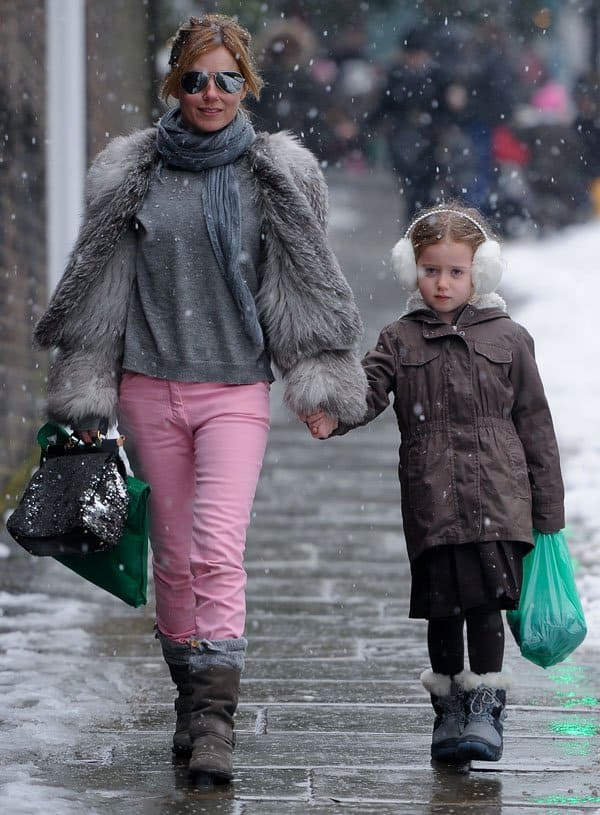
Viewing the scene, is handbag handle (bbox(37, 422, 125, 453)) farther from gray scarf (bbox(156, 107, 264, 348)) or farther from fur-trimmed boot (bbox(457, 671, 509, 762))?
fur-trimmed boot (bbox(457, 671, 509, 762))

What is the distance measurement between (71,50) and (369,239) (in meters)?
8.08

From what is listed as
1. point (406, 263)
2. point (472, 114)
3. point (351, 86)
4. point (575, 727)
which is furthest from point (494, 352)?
point (351, 86)

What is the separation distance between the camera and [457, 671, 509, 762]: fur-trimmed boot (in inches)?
169

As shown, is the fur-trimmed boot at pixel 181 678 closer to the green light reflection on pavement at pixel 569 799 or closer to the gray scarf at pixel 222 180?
the gray scarf at pixel 222 180

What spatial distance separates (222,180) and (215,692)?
1.35 m

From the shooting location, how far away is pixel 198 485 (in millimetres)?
4348

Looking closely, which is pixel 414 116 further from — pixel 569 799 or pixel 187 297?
pixel 569 799

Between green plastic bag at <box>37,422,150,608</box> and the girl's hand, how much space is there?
1.53 ft

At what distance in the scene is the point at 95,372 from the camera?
4457 mm

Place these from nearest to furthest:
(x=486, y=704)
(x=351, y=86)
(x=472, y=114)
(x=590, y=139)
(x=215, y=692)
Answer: (x=215, y=692), (x=486, y=704), (x=472, y=114), (x=590, y=139), (x=351, y=86)

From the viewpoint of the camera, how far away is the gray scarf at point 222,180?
14.4ft

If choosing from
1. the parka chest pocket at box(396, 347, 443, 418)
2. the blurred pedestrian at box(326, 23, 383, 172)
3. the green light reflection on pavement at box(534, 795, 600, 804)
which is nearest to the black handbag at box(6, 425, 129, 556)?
the parka chest pocket at box(396, 347, 443, 418)

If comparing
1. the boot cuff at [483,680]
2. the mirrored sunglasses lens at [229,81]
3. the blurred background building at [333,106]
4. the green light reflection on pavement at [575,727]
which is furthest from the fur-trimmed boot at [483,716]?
the blurred background building at [333,106]

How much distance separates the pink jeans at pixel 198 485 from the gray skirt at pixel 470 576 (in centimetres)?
51
